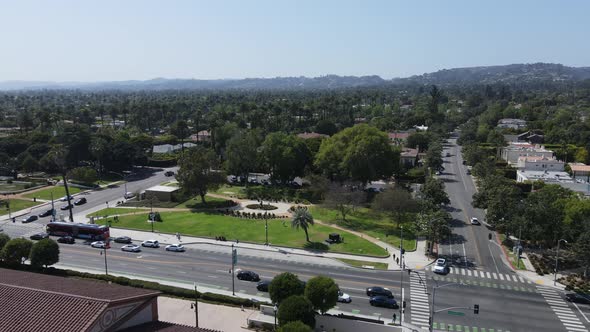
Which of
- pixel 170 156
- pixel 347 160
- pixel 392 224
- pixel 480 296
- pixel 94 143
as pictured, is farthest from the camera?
pixel 170 156

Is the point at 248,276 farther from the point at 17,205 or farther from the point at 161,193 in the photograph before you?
the point at 17,205

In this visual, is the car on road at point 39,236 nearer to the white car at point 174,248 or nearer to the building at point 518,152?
the white car at point 174,248

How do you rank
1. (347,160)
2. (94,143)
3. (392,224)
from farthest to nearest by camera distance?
(94,143) < (347,160) < (392,224)

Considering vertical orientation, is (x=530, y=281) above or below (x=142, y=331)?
below

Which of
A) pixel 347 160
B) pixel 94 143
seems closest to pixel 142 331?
pixel 347 160

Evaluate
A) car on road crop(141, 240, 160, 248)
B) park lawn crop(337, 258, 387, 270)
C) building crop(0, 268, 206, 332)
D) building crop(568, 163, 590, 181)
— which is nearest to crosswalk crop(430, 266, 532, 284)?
park lawn crop(337, 258, 387, 270)

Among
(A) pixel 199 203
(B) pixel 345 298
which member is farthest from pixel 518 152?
(B) pixel 345 298

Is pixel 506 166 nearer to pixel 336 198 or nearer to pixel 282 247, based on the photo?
pixel 336 198
